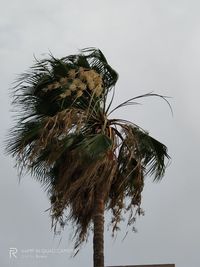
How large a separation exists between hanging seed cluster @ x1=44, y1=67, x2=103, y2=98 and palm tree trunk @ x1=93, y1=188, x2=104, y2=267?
7.75 feet

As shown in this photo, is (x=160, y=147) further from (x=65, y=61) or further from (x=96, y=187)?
(x=65, y=61)

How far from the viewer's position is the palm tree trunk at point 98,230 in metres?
15.5

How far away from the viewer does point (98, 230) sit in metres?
15.8

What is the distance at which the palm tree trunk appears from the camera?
15500 millimetres

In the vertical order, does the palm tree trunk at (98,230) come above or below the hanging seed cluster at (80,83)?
below

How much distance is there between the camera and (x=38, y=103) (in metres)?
17.1

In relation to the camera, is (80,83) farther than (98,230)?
Yes

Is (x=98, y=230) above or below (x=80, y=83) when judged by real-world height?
below

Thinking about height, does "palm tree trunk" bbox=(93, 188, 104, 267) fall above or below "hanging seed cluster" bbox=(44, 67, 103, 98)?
below

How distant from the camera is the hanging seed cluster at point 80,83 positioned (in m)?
16.4

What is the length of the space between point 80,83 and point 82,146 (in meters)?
1.79

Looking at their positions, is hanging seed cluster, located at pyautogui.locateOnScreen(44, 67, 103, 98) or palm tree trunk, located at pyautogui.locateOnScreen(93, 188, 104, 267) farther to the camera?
hanging seed cluster, located at pyautogui.locateOnScreen(44, 67, 103, 98)

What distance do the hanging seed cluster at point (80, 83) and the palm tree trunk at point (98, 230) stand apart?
2.36m

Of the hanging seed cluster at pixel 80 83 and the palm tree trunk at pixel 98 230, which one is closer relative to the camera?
the palm tree trunk at pixel 98 230
